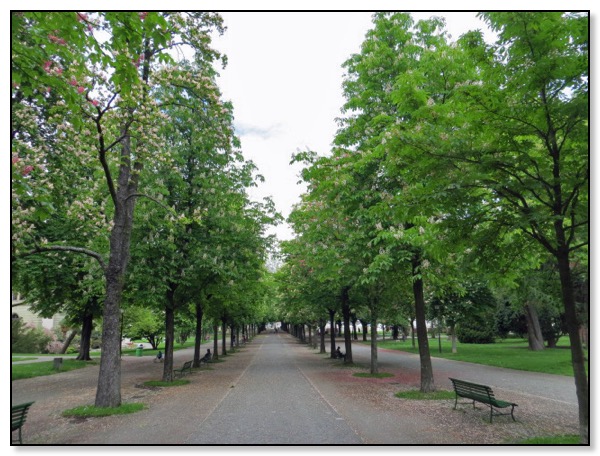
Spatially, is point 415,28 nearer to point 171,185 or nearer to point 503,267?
point 503,267

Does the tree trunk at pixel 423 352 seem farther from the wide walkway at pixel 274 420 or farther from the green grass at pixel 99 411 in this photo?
the green grass at pixel 99 411

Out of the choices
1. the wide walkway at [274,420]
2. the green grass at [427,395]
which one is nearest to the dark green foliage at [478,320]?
the green grass at [427,395]

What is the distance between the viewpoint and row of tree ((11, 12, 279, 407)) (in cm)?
614

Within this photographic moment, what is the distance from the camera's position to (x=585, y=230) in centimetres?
655

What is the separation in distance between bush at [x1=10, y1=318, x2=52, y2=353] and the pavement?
28252mm

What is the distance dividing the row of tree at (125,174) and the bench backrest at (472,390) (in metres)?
7.83

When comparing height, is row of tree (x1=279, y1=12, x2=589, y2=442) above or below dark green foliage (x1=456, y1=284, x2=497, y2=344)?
above

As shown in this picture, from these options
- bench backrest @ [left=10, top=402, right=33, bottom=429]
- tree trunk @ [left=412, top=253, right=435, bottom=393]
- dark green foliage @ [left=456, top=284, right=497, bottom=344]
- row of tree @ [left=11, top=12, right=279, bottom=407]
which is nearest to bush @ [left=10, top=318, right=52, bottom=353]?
row of tree @ [left=11, top=12, right=279, bottom=407]

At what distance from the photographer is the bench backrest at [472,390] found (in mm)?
9469

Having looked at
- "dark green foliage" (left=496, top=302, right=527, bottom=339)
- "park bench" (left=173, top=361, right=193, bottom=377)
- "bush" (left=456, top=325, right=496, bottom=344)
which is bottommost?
"bush" (left=456, top=325, right=496, bottom=344)

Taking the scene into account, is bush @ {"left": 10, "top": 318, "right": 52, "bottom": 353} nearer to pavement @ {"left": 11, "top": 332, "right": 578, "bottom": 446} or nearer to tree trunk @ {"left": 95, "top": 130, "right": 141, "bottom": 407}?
pavement @ {"left": 11, "top": 332, "right": 578, "bottom": 446}

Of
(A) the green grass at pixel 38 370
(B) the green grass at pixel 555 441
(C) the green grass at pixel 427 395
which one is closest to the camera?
(B) the green grass at pixel 555 441

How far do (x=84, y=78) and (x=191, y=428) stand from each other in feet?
24.2

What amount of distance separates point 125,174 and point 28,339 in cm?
3881
